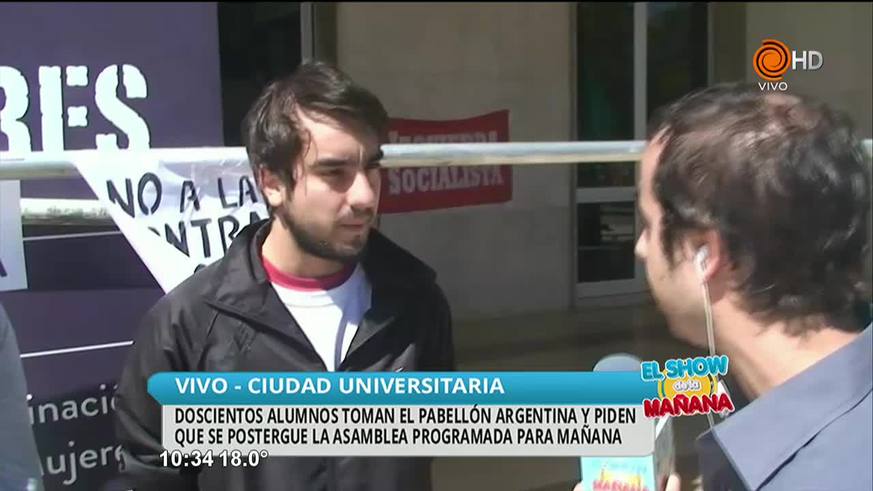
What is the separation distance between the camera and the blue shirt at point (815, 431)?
1162 mm

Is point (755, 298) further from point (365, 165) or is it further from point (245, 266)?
point (245, 266)

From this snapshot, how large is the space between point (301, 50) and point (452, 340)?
17.0 ft

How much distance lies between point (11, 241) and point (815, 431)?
1.43 meters

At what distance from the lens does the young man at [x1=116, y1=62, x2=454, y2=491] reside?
1625mm

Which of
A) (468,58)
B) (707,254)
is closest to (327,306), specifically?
(707,254)

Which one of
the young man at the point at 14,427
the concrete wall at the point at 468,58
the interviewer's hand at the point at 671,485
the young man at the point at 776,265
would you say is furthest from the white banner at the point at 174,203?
the concrete wall at the point at 468,58

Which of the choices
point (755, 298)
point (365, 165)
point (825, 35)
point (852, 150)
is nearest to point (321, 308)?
point (365, 165)

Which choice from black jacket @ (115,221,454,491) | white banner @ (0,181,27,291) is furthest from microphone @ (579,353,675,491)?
white banner @ (0,181,27,291)

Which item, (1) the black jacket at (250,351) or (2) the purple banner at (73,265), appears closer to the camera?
(1) the black jacket at (250,351)

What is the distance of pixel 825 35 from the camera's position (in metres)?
2.38

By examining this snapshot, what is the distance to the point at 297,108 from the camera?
162 cm

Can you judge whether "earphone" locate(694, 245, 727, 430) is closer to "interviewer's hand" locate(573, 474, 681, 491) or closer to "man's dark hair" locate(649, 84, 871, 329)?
"man's dark hair" locate(649, 84, 871, 329)

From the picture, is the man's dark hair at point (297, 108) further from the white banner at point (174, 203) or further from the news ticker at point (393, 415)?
the news ticker at point (393, 415)

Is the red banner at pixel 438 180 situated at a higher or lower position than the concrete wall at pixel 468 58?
lower
